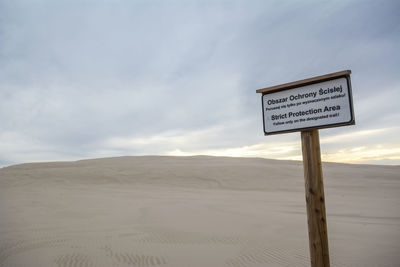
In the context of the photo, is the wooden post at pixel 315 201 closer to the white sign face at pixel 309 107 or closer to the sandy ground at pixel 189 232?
the white sign face at pixel 309 107

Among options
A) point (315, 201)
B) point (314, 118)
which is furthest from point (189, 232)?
point (314, 118)

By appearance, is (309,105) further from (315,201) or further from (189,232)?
(189,232)

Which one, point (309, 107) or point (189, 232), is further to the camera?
point (189, 232)

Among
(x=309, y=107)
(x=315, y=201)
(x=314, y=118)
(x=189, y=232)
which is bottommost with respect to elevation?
(x=189, y=232)

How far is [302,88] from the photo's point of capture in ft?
11.8

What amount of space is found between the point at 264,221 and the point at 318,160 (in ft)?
15.4

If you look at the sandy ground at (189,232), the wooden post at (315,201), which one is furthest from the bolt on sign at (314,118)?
the sandy ground at (189,232)

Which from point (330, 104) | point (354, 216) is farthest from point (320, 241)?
point (354, 216)

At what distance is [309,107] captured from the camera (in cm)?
350

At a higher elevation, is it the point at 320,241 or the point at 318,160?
the point at 318,160

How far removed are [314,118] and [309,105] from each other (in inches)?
6.9

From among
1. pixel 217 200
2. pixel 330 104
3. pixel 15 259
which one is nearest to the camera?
pixel 330 104

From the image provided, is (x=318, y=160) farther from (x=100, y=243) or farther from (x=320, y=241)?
(x=100, y=243)

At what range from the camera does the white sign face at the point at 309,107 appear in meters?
3.30
